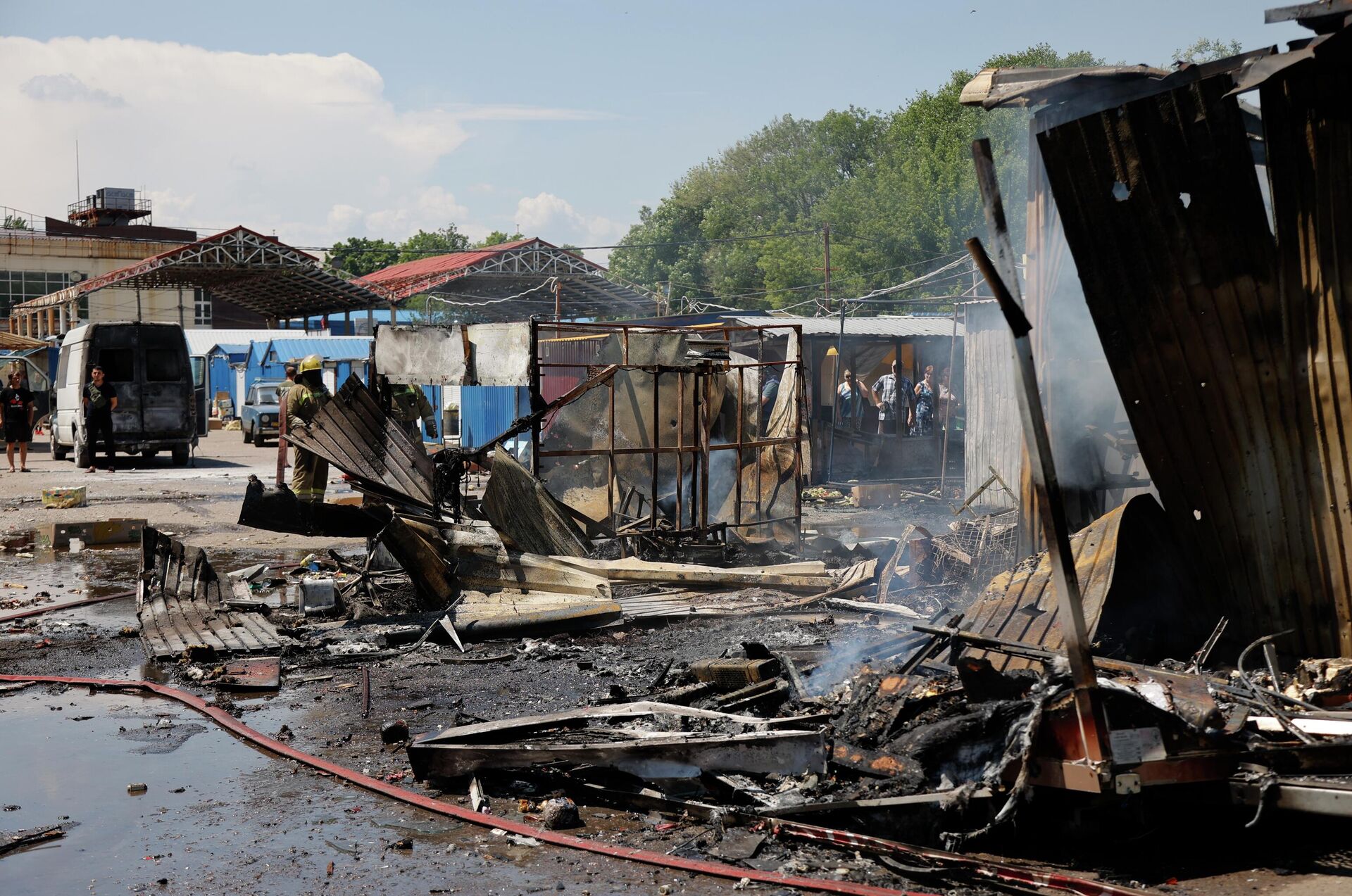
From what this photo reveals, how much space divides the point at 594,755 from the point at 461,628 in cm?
342

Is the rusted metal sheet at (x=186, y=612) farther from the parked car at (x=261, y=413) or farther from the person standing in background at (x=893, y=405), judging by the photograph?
the parked car at (x=261, y=413)

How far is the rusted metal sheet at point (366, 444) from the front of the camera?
897cm

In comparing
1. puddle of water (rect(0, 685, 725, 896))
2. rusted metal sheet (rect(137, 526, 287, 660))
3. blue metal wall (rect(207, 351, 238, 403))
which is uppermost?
blue metal wall (rect(207, 351, 238, 403))

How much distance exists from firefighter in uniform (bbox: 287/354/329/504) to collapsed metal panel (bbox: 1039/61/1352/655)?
8.42m

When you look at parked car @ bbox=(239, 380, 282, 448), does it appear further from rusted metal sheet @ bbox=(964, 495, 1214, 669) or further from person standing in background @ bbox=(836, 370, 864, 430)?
rusted metal sheet @ bbox=(964, 495, 1214, 669)

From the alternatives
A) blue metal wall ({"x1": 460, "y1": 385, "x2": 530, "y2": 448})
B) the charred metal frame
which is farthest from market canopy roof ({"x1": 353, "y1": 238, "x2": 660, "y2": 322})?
the charred metal frame

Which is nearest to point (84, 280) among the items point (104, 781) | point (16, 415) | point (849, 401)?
point (16, 415)

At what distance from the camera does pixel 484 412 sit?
26656mm

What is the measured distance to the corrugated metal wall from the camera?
12367 mm

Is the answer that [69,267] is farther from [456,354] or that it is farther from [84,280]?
[456,354]

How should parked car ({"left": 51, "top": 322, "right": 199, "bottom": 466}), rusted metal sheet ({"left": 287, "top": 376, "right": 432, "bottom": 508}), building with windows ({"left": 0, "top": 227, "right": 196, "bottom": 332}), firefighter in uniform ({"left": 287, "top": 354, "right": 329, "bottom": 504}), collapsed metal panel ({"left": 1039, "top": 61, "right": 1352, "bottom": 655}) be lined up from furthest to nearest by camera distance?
building with windows ({"left": 0, "top": 227, "right": 196, "bottom": 332})
parked car ({"left": 51, "top": 322, "right": 199, "bottom": 466})
firefighter in uniform ({"left": 287, "top": 354, "right": 329, "bottom": 504})
rusted metal sheet ({"left": 287, "top": 376, "right": 432, "bottom": 508})
collapsed metal panel ({"left": 1039, "top": 61, "right": 1352, "bottom": 655})

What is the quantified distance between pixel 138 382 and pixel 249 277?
12590 mm

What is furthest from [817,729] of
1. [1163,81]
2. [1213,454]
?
[1163,81]

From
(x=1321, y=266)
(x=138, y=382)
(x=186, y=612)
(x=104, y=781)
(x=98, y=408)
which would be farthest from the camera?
(x=138, y=382)
